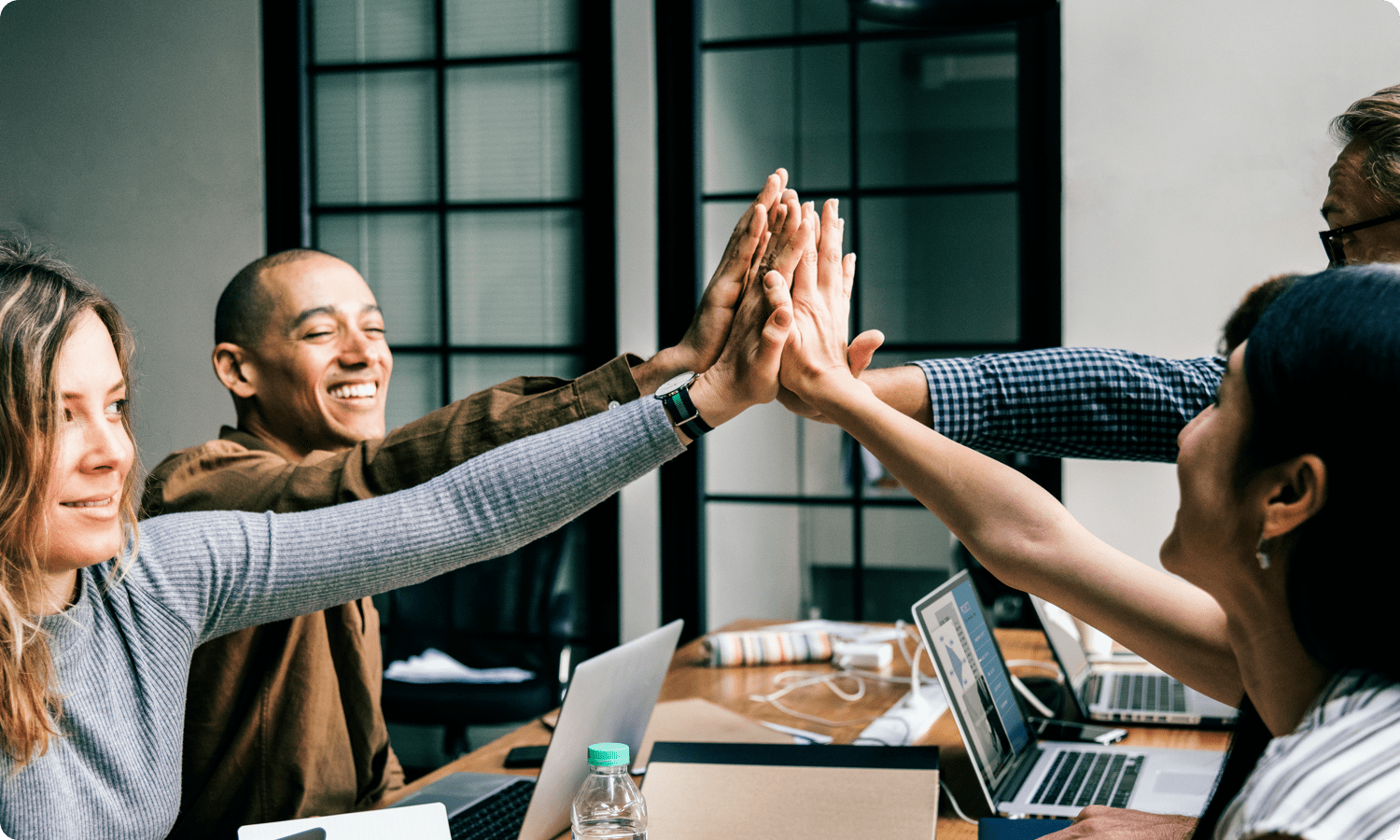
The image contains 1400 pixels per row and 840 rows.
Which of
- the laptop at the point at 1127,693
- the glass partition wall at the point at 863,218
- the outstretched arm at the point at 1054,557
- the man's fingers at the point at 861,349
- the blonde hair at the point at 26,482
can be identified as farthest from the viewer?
the glass partition wall at the point at 863,218

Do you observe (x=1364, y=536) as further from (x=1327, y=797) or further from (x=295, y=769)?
(x=295, y=769)

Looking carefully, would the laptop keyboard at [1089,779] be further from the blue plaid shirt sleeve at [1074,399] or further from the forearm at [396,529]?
the forearm at [396,529]

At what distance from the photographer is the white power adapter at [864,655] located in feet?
7.55

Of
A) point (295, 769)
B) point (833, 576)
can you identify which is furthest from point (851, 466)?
point (295, 769)

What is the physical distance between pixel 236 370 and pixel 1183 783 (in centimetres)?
160

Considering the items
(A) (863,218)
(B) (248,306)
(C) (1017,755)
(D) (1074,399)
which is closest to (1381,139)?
(D) (1074,399)

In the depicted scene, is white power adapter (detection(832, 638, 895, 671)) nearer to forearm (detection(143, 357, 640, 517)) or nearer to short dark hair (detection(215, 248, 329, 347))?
forearm (detection(143, 357, 640, 517))

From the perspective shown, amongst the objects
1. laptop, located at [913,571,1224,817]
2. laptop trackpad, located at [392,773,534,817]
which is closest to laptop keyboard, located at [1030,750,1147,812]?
laptop, located at [913,571,1224,817]

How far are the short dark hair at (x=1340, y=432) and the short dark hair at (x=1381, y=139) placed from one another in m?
0.63

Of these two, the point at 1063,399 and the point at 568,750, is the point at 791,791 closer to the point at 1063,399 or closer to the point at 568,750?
the point at 568,750

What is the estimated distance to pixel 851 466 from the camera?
12.2 ft

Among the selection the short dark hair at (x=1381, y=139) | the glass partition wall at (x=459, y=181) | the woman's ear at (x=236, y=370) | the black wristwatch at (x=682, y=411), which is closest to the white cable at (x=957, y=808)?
the black wristwatch at (x=682, y=411)

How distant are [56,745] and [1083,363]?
54.0 inches

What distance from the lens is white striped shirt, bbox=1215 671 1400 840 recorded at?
626 mm
